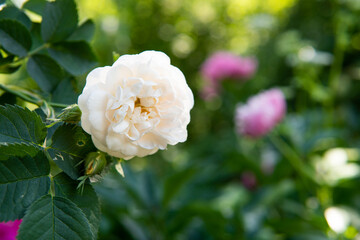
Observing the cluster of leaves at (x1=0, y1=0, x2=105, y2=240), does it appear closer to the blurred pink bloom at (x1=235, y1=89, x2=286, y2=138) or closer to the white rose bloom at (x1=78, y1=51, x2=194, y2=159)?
the white rose bloom at (x1=78, y1=51, x2=194, y2=159)

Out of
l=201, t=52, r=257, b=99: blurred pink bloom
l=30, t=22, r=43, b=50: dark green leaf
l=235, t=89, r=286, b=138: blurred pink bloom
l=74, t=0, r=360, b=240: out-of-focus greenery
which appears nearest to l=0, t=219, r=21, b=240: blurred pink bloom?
l=74, t=0, r=360, b=240: out-of-focus greenery

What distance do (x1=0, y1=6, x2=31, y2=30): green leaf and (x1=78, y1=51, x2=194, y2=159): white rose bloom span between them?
0.18m

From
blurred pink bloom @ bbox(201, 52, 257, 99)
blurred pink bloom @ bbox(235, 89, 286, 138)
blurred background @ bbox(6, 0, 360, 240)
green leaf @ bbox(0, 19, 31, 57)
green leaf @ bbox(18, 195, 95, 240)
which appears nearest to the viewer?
green leaf @ bbox(18, 195, 95, 240)

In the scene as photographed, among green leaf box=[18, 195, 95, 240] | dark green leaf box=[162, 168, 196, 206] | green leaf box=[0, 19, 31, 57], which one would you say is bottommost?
green leaf box=[18, 195, 95, 240]

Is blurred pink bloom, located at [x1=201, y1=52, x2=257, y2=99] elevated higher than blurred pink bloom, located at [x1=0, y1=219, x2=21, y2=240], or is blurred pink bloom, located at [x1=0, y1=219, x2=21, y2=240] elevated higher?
blurred pink bloom, located at [x1=201, y1=52, x2=257, y2=99]

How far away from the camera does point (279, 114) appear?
3.89 ft

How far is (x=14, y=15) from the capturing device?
48cm

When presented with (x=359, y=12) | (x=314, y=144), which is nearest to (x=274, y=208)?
(x=314, y=144)

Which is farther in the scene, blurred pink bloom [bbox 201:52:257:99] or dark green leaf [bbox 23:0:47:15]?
blurred pink bloom [bbox 201:52:257:99]

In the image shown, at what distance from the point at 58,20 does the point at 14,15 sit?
54 mm

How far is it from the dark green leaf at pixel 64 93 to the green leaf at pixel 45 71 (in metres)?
0.01

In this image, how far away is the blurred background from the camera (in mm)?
1021

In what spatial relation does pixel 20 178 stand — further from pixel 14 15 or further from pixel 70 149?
pixel 14 15

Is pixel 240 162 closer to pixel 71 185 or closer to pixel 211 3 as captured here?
pixel 71 185
